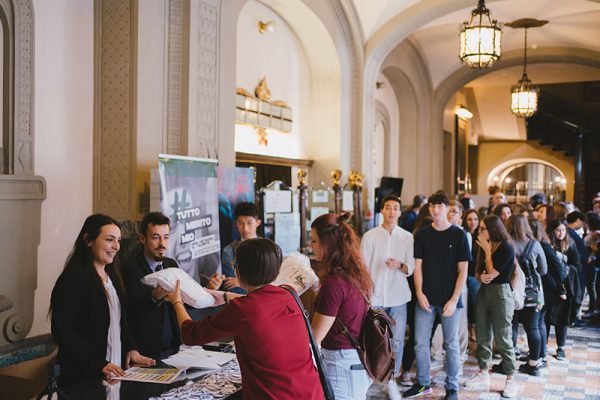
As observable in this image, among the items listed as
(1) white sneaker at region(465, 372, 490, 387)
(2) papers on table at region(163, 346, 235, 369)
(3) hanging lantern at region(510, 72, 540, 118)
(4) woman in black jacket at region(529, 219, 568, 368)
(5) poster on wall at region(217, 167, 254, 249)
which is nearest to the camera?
(2) papers on table at region(163, 346, 235, 369)

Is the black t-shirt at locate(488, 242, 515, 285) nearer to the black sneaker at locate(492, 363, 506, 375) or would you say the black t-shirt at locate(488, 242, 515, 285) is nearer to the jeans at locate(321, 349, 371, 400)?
the black sneaker at locate(492, 363, 506, 375)

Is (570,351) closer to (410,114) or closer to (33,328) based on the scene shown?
(33,328)

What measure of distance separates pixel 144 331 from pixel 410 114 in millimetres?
12345

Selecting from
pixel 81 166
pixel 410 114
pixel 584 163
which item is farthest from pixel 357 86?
pixel 584 163

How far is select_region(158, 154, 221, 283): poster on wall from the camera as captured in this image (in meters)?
5.34

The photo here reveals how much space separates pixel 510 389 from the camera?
5320 mm

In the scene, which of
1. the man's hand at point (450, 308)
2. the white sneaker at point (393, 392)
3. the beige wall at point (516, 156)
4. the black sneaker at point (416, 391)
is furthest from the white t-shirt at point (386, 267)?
the beige wall at point (516, 156)

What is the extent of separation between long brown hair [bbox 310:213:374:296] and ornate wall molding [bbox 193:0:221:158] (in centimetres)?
335

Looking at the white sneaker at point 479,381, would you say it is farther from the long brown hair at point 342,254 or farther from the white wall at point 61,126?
the white wall at point 61,126

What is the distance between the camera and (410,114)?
48.9 ft

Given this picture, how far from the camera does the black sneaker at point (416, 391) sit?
5.21 m

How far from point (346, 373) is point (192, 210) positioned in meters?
2.78

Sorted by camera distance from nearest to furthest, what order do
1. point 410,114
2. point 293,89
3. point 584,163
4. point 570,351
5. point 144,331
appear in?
point 144,331, point 570,351, point 293,89, point 410,114, point 584,163

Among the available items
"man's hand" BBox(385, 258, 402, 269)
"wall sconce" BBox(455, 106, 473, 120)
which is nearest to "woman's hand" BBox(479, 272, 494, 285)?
"man's hand" BBox(385, 258, 402, 269)
